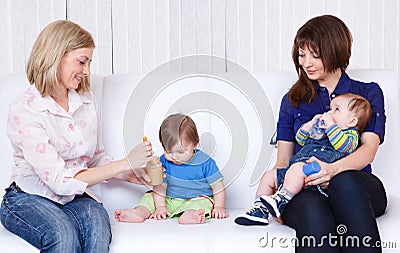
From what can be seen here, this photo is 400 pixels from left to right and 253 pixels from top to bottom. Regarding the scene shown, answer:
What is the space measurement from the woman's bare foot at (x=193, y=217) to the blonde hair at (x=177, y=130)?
0.25 metres

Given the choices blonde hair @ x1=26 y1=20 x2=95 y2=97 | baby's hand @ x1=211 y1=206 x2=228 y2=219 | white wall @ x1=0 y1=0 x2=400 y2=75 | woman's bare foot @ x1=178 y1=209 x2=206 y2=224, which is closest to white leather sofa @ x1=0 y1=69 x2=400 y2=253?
baby's hand @ x1=211 y1=206 x2=228 y2=219

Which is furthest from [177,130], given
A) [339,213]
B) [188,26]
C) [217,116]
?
[188,26]

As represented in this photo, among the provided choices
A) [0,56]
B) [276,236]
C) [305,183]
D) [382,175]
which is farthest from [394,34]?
[0,56]

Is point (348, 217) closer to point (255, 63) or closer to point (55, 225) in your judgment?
point (55, 225)

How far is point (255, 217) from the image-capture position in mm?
1824

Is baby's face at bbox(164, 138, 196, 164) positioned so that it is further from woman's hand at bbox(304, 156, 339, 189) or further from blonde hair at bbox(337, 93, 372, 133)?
blonde hair at bbox(337, 93, 372, 133)

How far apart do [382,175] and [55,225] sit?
3.47 feet

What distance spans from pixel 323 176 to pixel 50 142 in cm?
80

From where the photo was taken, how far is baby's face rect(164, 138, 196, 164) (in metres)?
2.07

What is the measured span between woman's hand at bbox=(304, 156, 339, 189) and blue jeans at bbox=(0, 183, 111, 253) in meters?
0.59

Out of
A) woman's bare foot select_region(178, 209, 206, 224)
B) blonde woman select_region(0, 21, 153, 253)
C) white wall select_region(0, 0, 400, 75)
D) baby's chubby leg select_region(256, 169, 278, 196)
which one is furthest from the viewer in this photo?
white wall select_region(0, 0, 400, 75)

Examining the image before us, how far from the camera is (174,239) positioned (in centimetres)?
176

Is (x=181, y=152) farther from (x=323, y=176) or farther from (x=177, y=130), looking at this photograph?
(x=323, y=176)

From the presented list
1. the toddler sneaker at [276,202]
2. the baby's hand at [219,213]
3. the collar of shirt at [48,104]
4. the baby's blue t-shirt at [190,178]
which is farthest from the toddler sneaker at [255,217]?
the collar of shirt at [48,104]
